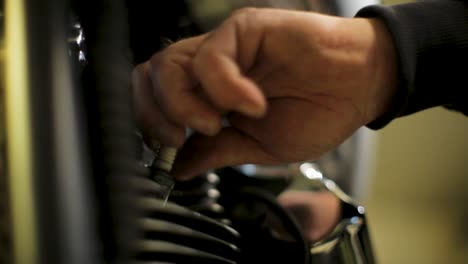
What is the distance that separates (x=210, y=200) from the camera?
39 centimetres

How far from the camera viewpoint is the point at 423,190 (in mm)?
1213

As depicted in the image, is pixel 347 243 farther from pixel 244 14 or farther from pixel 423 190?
pixel 423 190

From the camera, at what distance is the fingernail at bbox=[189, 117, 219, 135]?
0.29m

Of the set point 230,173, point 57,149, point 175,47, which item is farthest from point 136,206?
point 230,173

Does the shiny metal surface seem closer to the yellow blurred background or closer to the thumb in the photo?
the thumb

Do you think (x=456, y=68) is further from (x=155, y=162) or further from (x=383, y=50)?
(x=155, y=162)

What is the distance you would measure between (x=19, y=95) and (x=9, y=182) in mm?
29

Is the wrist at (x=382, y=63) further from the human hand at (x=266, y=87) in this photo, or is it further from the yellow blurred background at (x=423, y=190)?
the yellow blurred background at (x=423, y=190)

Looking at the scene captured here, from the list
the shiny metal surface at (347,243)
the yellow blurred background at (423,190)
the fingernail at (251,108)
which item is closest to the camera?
the fingernail at (251,108)

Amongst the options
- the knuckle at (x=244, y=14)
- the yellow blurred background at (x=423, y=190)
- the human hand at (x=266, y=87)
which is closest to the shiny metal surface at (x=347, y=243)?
the human hand at (x=266, y=87)

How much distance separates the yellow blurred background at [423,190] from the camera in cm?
119

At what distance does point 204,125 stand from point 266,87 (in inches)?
2.7

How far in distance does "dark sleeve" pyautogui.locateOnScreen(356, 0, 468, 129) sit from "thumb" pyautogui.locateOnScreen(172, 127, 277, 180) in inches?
3.6

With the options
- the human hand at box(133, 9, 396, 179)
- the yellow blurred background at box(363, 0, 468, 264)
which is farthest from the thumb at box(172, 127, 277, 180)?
the yellow blurred background at box(363, 0, 468, 264)
